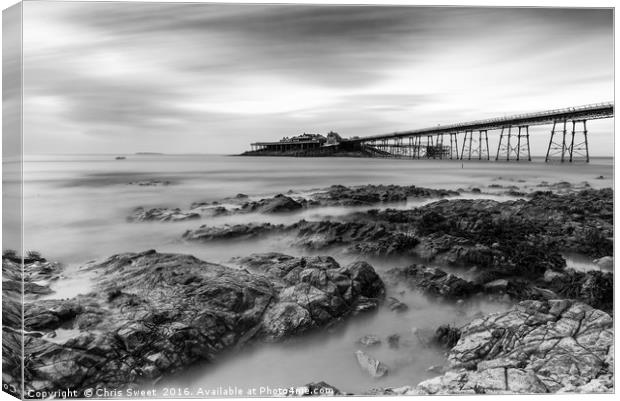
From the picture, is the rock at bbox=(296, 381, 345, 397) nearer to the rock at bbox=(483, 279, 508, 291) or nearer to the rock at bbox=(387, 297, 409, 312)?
the rock at bbox=(387, 297, 409, 312)

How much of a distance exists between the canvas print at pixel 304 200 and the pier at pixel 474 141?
3 cm

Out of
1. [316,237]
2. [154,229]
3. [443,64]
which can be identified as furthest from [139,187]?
[443,64]

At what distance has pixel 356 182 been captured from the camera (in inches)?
235

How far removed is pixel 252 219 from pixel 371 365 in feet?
7.47

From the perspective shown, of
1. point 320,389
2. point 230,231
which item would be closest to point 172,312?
point 230,231

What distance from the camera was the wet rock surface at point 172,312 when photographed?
4.84m

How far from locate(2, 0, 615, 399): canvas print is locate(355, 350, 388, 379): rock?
0.7 inches

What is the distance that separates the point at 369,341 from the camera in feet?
17.2

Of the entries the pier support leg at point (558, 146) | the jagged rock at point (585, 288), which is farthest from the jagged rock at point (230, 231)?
the pier support leg at point (558, 146)

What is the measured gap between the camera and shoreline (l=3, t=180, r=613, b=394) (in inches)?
195

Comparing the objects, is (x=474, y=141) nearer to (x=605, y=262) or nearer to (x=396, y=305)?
(x=605, y=262)

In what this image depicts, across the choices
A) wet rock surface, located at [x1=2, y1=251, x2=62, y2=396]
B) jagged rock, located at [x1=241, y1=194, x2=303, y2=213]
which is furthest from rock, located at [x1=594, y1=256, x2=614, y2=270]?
wet rock surface, located at [x1=2, y1=251, x2=62, y2=396]

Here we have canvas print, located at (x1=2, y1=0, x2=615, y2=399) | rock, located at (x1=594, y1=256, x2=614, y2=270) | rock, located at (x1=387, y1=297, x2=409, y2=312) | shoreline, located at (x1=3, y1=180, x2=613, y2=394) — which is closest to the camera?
shoreline, located at (x1=3, y1=180, x2=613, y2=394)

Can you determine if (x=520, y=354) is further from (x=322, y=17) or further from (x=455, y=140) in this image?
(x=322, y=17)
